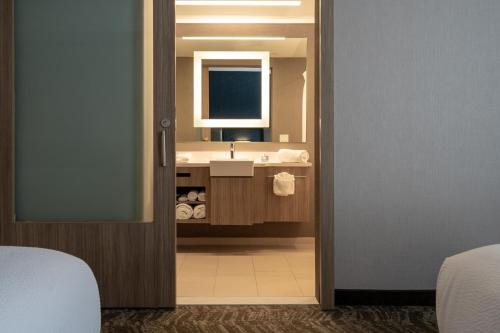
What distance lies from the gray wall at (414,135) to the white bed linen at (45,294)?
5.40ft

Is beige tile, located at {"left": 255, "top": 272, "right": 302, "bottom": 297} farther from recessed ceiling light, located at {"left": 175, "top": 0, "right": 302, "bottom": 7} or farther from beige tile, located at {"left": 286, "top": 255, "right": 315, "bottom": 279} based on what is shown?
recessed ceiling light, located at {"left": 175, "top": 0, "right": 302, "bottom": 7}

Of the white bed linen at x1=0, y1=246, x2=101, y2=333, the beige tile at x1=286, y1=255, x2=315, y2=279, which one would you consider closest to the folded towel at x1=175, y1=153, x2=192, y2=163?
the beige tile at x1=286, y1=255, x2=315, y2=279

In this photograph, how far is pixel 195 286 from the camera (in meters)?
3.17

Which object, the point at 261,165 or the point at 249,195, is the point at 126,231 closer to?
the point at 249,195

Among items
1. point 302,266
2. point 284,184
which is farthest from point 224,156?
point 302,266

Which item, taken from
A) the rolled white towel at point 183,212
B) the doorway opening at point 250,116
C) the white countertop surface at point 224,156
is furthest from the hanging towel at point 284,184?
the rolled white towel at point 183,212

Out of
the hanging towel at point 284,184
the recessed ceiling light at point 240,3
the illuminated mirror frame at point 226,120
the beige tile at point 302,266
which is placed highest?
the recessed ceiling light at point 240,3

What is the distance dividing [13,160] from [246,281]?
64.4 inches

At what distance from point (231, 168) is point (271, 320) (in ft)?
6.18

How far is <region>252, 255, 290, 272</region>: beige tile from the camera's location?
12.0ft

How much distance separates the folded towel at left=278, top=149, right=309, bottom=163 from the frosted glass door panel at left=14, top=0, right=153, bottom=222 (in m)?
2.05

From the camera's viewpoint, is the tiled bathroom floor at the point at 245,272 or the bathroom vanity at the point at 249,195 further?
the bathroom vanity at the point at 249,195

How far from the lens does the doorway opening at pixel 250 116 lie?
4.29 m

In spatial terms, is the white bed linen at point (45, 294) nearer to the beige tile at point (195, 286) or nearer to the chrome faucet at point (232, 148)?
the beige tile at point (195, 286)
